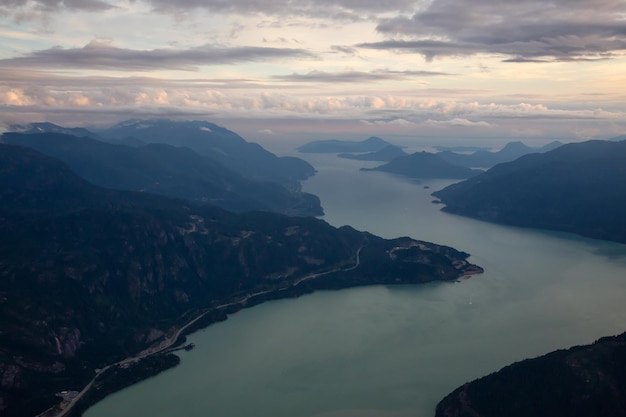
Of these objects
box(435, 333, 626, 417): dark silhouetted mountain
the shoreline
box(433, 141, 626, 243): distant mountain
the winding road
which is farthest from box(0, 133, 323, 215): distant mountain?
box(435, 333, 626, 417): dark silhouetted mountain

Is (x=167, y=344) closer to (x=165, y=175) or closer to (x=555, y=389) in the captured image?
(x=555, y=389)

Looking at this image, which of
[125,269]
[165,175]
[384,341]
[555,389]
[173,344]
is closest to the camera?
[555,389]

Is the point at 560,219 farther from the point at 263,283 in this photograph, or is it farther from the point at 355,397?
the point at 355,397

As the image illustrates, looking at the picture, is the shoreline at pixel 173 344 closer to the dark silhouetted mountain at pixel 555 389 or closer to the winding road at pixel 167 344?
the winding road at pixel 167 344

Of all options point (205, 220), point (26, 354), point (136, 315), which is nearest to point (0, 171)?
point (205, 220)

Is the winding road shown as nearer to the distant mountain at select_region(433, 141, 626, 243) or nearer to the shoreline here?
the shoreline

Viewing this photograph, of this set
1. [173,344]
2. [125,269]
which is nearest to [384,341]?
[173,344]
